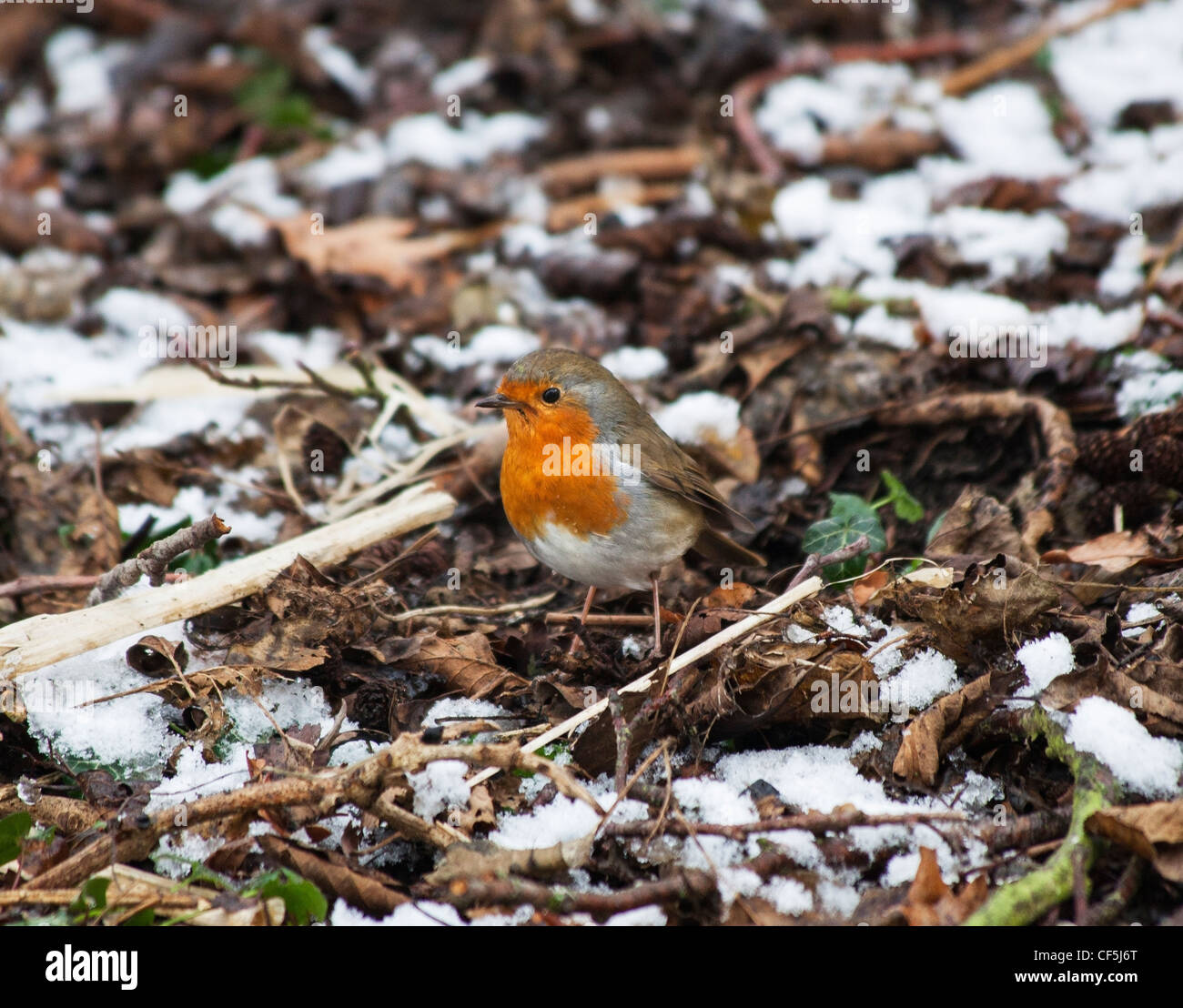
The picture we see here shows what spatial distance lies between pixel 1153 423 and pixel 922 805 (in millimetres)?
1799

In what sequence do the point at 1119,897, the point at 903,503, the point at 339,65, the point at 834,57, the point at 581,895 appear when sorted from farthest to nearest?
the point at 339,65
the point at 834,57
the point at 903,503
the point at 581,895
the point at 1119,897

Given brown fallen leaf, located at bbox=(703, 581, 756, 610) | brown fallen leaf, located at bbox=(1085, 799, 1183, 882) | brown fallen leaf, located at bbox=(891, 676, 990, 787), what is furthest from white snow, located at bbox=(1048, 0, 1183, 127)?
brown fallen leaf, located at bbox=(1085, 799, 1183, 882)

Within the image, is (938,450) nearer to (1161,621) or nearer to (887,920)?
(1161,621)

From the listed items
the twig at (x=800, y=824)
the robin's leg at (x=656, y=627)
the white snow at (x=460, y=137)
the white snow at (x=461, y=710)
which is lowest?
the twig at (x=800, y=824)

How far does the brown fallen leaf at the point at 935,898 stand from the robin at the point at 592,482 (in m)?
1.33

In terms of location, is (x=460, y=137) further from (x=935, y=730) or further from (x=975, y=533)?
(x=935, y=730)

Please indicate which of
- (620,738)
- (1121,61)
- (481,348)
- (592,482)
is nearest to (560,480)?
(592,482)

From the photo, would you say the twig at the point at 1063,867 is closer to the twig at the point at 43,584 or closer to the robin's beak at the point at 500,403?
the robin's beak at the point at 500,403

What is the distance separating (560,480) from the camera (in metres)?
3.70

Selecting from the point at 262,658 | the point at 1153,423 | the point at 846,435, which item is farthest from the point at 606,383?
the point at 1153,423

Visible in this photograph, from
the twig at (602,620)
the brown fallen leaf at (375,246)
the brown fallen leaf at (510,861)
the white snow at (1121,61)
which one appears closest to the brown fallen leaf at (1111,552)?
the twig at (602,620)

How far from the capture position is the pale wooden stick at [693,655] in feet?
9.52

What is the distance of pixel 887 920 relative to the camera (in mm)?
2340

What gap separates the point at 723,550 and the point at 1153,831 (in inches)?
79.4
